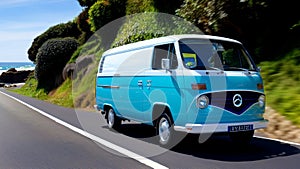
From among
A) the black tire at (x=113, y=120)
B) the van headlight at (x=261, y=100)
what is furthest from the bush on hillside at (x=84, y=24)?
the van headlight at (x=261, y=100)

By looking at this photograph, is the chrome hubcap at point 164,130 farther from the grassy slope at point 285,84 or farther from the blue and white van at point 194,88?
the grassy slope at point 285,84

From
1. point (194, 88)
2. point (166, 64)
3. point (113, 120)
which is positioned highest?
point (166, 64)

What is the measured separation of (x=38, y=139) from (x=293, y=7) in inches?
369

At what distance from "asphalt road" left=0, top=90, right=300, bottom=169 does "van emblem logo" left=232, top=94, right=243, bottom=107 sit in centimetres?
94

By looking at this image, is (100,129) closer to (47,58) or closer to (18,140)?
(18,140)

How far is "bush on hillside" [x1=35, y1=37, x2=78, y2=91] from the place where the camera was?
32.7 metres

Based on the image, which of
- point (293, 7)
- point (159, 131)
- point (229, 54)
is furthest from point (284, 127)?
point (293, 7)

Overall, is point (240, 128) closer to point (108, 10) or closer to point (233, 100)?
point (233, 100)

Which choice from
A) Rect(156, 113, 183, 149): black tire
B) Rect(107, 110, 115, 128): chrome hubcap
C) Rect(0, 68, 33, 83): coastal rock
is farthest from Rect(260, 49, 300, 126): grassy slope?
Rect(0, 68, 33, 83): coastal rock

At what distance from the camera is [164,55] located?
8.38m

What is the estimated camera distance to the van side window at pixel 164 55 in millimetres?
8031

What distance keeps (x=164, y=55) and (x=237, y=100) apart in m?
1.88

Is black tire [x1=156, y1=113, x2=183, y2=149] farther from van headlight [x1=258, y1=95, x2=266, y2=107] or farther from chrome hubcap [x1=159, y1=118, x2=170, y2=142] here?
van headlight [x1=258, y1=95, x2=266, y2=107]

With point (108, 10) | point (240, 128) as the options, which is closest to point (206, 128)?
point (240, 128)
